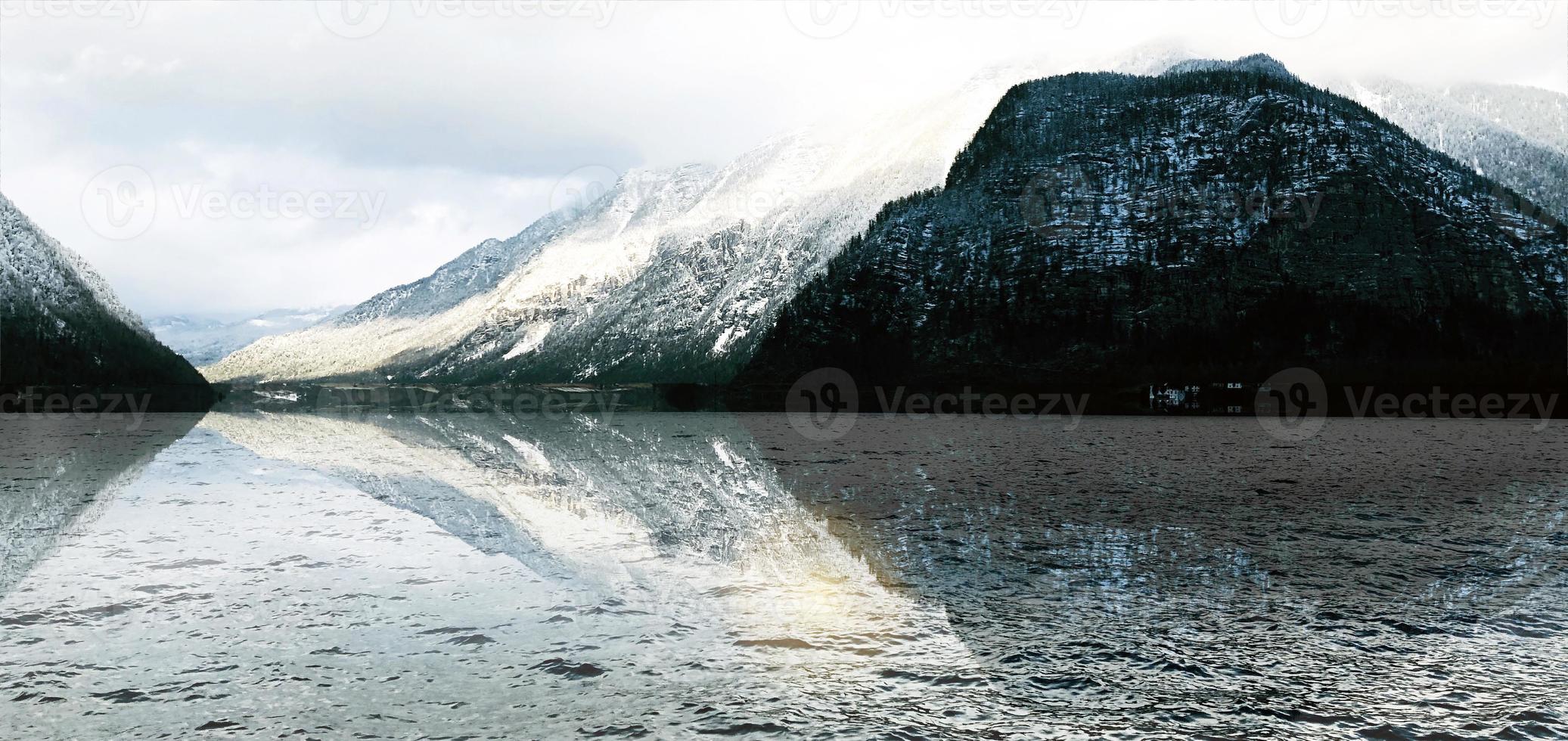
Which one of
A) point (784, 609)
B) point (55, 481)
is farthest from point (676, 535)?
point (55, 481)

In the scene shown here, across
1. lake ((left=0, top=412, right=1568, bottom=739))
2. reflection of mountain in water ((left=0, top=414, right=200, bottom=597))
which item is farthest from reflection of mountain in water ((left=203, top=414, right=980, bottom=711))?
reflection of mountain in water ((left=0, top=414, right=200, bottom=597))

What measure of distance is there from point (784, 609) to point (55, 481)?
3300 cm

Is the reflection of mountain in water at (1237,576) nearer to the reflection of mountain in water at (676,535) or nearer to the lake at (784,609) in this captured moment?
A: the lake at (784,609)

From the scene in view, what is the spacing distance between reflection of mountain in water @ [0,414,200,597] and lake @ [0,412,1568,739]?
267mm

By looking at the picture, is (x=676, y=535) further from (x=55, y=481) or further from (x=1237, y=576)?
(x=55, y=481)

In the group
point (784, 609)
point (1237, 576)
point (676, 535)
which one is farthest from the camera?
point (676, 535)

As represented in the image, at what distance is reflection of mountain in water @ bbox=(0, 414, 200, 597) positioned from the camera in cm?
2125

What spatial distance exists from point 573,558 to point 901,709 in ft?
34.1

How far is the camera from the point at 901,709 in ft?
34.9

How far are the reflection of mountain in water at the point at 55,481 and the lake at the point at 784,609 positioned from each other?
0.27m

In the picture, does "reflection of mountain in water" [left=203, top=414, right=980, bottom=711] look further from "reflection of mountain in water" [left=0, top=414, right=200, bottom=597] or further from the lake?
"reflection of mountain in water" [left=0, top=414, right=200, bottom=597]

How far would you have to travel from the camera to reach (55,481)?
1420 inches

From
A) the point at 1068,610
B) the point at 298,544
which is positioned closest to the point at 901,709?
the point at 1068,610

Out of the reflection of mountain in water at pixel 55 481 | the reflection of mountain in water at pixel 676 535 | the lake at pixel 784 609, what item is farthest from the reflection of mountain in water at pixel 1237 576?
the reflection of mountain in water at pixel 55 481
